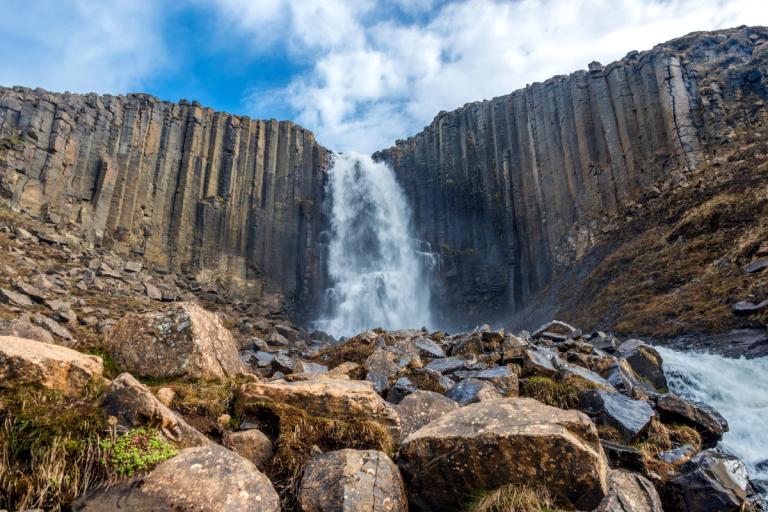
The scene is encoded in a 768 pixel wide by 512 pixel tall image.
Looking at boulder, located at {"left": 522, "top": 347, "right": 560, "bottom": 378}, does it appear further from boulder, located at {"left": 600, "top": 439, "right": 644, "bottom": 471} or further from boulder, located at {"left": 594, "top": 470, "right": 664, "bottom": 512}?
boulder, located at {"left": 594, "top": 470, "right": 664, "bottom": 512}

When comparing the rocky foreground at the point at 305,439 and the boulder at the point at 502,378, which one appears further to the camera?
the boulder at the point at 502,378

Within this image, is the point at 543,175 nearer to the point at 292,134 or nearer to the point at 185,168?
the point at 292,134

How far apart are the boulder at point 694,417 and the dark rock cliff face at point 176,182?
34515mm

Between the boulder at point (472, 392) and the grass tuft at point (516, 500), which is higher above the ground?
the boulder at point (472, 392)

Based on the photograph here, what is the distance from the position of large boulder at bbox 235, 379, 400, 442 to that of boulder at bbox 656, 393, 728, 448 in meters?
A: 4.87

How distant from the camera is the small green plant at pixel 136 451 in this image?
393 cm

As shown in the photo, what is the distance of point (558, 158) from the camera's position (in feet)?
120

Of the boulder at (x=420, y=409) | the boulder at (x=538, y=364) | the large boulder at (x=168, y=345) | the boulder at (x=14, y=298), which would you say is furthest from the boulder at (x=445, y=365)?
the boulder at (x=14, y=298)

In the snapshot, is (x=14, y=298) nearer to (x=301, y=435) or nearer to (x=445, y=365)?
(x=445, y=365)

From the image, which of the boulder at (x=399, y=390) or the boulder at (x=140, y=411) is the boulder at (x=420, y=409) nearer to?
the boulder at (x=399, y=390)

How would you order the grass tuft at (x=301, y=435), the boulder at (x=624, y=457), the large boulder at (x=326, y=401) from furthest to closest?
A: the large boulder at (x=326, y=401) < the boulder at (x=624, y=457) < the grass tuft at (x=301, y=435)

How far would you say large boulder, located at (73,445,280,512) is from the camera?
146 inches

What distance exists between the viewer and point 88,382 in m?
4.67

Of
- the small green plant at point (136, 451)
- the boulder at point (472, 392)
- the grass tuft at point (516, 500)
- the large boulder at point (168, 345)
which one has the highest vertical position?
the large boulder at point (168, 345)
